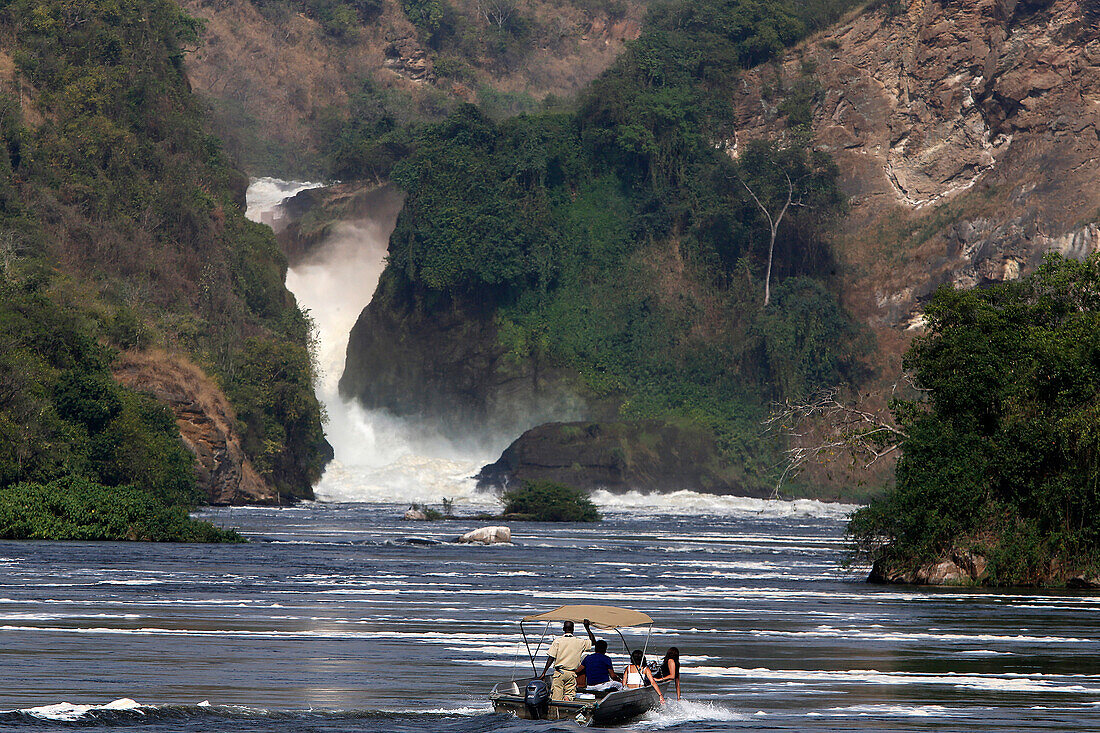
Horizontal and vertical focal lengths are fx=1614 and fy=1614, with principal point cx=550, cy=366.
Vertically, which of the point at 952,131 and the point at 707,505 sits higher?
the point at 952,131

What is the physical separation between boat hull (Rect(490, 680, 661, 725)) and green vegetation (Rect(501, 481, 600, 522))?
65.0 metres

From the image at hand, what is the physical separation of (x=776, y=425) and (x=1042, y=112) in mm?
33626

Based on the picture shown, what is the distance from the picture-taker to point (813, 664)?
26.1 meters

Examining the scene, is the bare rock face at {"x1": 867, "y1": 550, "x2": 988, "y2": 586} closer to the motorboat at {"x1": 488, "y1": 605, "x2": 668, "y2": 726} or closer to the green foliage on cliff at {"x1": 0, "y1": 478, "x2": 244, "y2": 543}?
the motorboat at {"x1": 488, "y1": 605, "x2": 668, "y2": 726}

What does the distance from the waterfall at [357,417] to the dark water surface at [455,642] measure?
66.8m

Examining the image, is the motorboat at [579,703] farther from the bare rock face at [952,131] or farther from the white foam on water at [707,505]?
the bare rock face at [952,131]

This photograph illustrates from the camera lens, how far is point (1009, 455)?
131 ft

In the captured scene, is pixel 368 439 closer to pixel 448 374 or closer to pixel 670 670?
pixel 448 374

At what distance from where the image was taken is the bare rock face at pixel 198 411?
83.3 meters

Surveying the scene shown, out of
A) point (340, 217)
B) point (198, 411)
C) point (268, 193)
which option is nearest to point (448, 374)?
point (340, 217)

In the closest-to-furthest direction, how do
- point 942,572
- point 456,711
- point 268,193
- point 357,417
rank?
1. point 456,711
2. point 942,572
3. point 357,417
4. point 268,193

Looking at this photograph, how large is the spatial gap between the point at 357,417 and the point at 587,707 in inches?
4812

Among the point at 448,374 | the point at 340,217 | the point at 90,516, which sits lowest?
the point at 90,516

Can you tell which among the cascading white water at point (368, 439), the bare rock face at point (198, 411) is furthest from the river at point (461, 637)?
the cascading white water at point (368, 439)
